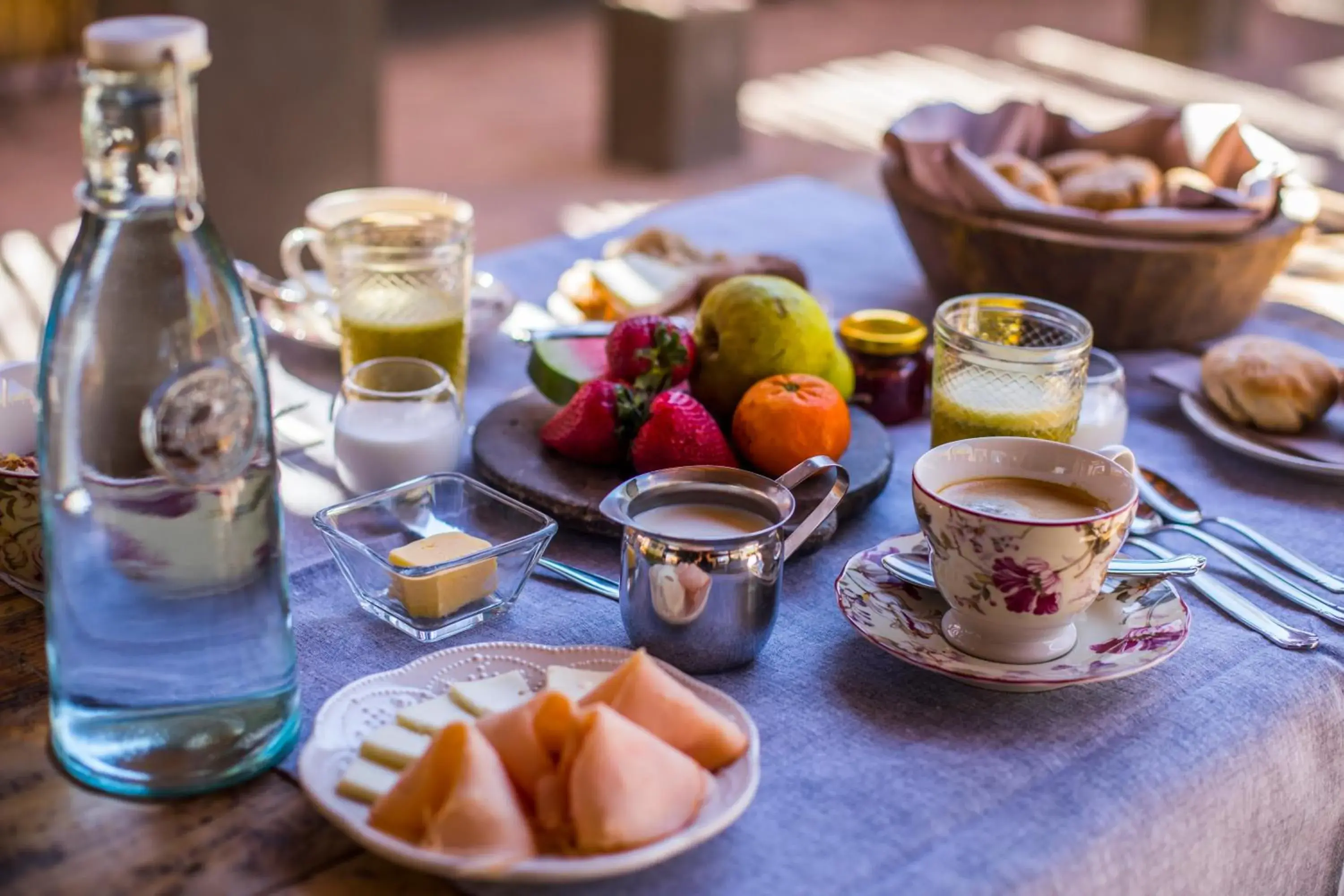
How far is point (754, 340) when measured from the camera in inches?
43.1

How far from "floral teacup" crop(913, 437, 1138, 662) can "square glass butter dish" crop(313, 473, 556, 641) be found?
0.25m

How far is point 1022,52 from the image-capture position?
564 cm

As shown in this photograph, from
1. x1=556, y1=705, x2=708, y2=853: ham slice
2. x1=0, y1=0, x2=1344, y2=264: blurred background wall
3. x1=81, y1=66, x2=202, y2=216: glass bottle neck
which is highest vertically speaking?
x1=81, y1=66, x2=202, y2=216: glass bottle neck

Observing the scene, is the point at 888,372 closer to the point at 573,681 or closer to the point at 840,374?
the point at 840,374

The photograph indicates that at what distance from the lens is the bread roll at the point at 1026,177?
54.8 inches

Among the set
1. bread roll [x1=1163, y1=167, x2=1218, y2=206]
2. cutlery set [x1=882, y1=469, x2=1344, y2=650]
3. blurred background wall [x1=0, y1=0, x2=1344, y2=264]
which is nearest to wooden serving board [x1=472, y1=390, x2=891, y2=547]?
cutlery set [x1=882, y1=469, x2=1344, y2=650]

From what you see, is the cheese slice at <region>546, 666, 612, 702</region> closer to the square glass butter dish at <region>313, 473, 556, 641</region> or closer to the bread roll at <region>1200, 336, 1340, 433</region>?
the square glass butter dish at <region>313, 473, 556, 641</region>

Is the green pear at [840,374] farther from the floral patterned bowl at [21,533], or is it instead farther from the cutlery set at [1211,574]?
the floral patterned bowl at [21,533]

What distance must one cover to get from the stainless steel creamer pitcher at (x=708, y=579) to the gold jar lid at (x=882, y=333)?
366 millimetres

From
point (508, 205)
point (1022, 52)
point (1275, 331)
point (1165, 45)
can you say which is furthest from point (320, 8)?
point (1165, 45)

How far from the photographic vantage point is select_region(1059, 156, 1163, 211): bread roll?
1370 mm

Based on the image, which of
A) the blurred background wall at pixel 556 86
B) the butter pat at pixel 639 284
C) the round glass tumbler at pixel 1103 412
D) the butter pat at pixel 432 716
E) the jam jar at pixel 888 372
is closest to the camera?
the butter pat at pixel 432 716

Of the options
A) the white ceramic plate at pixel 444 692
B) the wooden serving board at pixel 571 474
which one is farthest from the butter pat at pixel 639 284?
the white ceramic plate at pixel 444 692

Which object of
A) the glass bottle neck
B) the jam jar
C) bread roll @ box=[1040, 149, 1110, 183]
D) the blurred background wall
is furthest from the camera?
the blurred background wall
